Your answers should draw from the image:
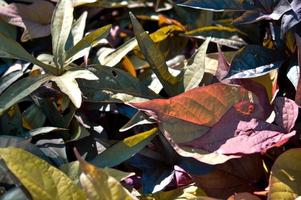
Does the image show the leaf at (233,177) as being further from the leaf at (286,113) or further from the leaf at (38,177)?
the leaf at (38,177)

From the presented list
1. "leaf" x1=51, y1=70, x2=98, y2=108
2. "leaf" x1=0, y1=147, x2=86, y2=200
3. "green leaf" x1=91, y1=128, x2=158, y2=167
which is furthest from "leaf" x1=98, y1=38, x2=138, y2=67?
"leaf" x1=0, y1=147, x2=86, y2=200

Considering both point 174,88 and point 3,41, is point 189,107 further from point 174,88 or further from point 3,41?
point 3,41

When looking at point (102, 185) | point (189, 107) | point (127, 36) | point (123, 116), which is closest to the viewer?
point (102, 185)

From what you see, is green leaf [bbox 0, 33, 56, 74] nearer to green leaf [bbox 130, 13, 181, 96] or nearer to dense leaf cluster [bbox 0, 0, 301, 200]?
dense leaf cluster [bbox 0, 0, 301, 200]

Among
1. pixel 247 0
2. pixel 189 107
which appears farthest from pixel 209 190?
pixel 247 0

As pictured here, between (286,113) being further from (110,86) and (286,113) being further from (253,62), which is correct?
(110,86)

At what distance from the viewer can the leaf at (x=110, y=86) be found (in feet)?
3.31

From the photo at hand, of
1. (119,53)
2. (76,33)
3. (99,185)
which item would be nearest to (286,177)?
(99,185)

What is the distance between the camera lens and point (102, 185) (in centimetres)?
77

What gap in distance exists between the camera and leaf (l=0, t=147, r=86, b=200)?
0.78 m


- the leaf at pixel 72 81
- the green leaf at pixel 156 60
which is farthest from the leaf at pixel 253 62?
the leaf at pixel 72 81

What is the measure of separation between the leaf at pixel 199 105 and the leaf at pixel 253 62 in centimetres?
5

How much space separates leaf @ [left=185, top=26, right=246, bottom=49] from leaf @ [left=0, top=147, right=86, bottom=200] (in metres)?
0.52

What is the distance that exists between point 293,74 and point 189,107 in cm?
22
